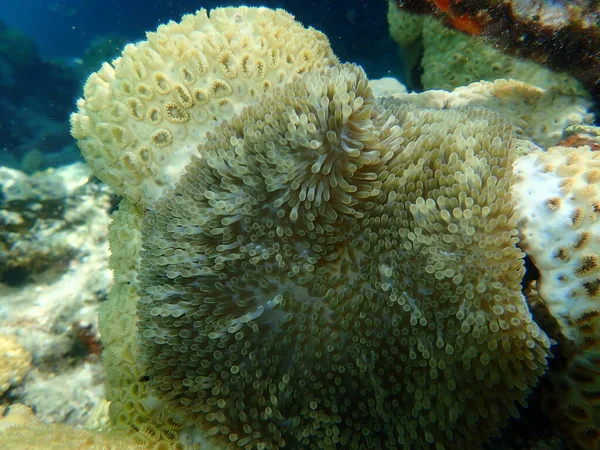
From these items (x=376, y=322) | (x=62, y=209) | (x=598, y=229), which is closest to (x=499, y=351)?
(x=376, y=322)

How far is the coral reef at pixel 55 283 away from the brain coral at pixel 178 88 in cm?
243

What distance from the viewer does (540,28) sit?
2898 millimetres

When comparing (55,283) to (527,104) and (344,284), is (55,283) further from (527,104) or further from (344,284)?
(527,104)

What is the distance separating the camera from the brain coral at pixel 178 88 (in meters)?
2.94

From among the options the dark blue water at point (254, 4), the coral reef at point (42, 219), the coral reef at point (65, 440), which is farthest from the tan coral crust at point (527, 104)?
the dark blue water at point (254, 4)

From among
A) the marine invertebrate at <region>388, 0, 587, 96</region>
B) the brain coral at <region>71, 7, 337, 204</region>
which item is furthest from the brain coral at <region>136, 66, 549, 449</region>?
the marine invertebrate at <region>388, 0, 587, 96</region>

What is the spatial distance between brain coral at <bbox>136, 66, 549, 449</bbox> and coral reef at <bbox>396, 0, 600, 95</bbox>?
1188 millimetres

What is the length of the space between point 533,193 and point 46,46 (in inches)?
2623

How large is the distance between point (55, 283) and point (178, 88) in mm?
3471

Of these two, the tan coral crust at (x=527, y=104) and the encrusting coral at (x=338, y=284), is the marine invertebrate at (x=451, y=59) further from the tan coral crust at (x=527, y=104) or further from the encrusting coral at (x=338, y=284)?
the encrusting coral at (x=338, y=284)

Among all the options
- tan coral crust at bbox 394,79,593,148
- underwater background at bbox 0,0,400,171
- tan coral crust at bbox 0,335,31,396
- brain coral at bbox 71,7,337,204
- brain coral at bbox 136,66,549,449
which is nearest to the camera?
brain coral at bbox 136,66,549,449

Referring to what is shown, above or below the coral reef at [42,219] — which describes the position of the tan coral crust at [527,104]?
below

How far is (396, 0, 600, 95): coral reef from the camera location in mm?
2807

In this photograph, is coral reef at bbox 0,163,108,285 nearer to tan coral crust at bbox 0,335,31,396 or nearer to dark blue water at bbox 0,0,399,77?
tan coral crust at bbox 0,335,31,396
